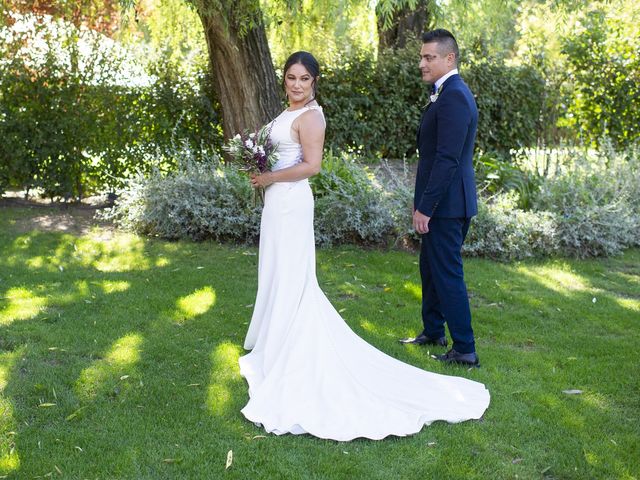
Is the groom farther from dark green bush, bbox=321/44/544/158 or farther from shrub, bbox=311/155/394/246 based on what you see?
dark green bush, bbox=321/44/544/158

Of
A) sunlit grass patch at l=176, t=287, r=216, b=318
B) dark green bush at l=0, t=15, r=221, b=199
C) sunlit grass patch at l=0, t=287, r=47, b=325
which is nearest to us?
sunlit grass patch at l=0, t=287, r=47, b=325

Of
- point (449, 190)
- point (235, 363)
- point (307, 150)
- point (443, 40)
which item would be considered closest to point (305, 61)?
point (307, 150)

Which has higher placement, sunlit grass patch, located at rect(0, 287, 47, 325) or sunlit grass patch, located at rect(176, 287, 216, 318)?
sunlit grass patch, located at rect(0, 287, 47, 325)

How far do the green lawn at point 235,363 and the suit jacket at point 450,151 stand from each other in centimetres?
110

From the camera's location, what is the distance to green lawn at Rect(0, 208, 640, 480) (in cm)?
371

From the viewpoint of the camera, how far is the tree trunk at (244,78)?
8.98 meters

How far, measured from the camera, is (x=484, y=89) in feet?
38.3

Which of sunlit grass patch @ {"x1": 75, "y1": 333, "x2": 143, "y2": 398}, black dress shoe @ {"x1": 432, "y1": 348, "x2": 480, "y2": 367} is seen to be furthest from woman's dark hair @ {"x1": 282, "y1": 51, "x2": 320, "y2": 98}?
sunlit grass patch @ {"x1": 75, "y1": 333, "x2": 143, "y2": 398}

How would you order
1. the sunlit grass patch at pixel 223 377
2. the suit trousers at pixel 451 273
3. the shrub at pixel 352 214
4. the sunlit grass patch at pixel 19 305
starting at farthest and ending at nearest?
the shrub at pixel 352 214, the sunlit grass patch at pixel 19 305, the suit trousers at pixel 451 273, the sunlit grass patch at pixel 223 377

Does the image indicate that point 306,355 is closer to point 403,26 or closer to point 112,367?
point 112,367

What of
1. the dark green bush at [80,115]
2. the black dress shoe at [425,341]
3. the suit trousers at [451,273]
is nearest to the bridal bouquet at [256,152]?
the suit trousers at [451,273]

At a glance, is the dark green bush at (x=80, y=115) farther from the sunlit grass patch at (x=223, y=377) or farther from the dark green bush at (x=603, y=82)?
the dark green bush at (x=603, y=82)

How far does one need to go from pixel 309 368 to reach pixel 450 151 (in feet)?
5.20

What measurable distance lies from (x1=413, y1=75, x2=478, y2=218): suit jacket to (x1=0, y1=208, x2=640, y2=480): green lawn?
110cm
